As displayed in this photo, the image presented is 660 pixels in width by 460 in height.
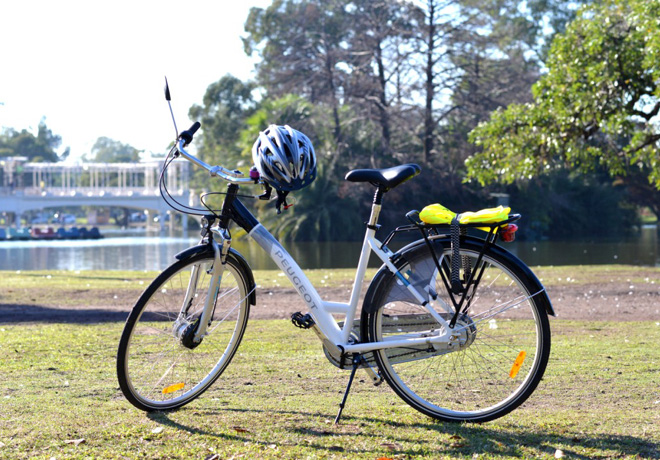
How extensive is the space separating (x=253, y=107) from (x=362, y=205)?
19272 millimetres

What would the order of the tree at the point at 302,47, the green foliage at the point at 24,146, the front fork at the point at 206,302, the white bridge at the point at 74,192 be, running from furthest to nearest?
1. the green foliage at the point at 24,146
2. the white bridge at the point at 74,192
3. the tree at the point at 302,47
4. the front fork at the point at 206,302

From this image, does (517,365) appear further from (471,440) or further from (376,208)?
(376,208)

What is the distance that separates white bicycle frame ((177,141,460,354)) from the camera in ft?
13.0

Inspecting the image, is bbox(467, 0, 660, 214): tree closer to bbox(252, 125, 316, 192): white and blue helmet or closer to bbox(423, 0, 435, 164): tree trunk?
bbox(252, 125, 316, 192): white and blue helmet

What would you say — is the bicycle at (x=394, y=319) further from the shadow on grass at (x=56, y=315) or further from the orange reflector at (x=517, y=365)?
the shadow on grass at (x=56, y=315)

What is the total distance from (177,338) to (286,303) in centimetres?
638

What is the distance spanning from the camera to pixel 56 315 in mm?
9148

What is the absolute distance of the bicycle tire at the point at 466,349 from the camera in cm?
387

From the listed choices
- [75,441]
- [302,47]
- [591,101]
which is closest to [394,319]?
[75,441]

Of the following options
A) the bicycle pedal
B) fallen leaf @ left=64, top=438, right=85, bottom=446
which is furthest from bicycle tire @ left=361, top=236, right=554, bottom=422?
fallen leaf @ left=64, top=438, right=85, bottom=446

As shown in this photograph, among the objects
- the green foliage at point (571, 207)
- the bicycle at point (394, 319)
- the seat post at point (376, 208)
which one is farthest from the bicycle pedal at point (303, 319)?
the green foliage at point (571, 207)

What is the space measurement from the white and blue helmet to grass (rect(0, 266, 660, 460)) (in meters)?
1.10

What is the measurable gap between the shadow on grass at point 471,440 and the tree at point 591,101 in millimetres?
12123

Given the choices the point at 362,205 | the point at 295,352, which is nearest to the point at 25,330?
the point at 295,352
